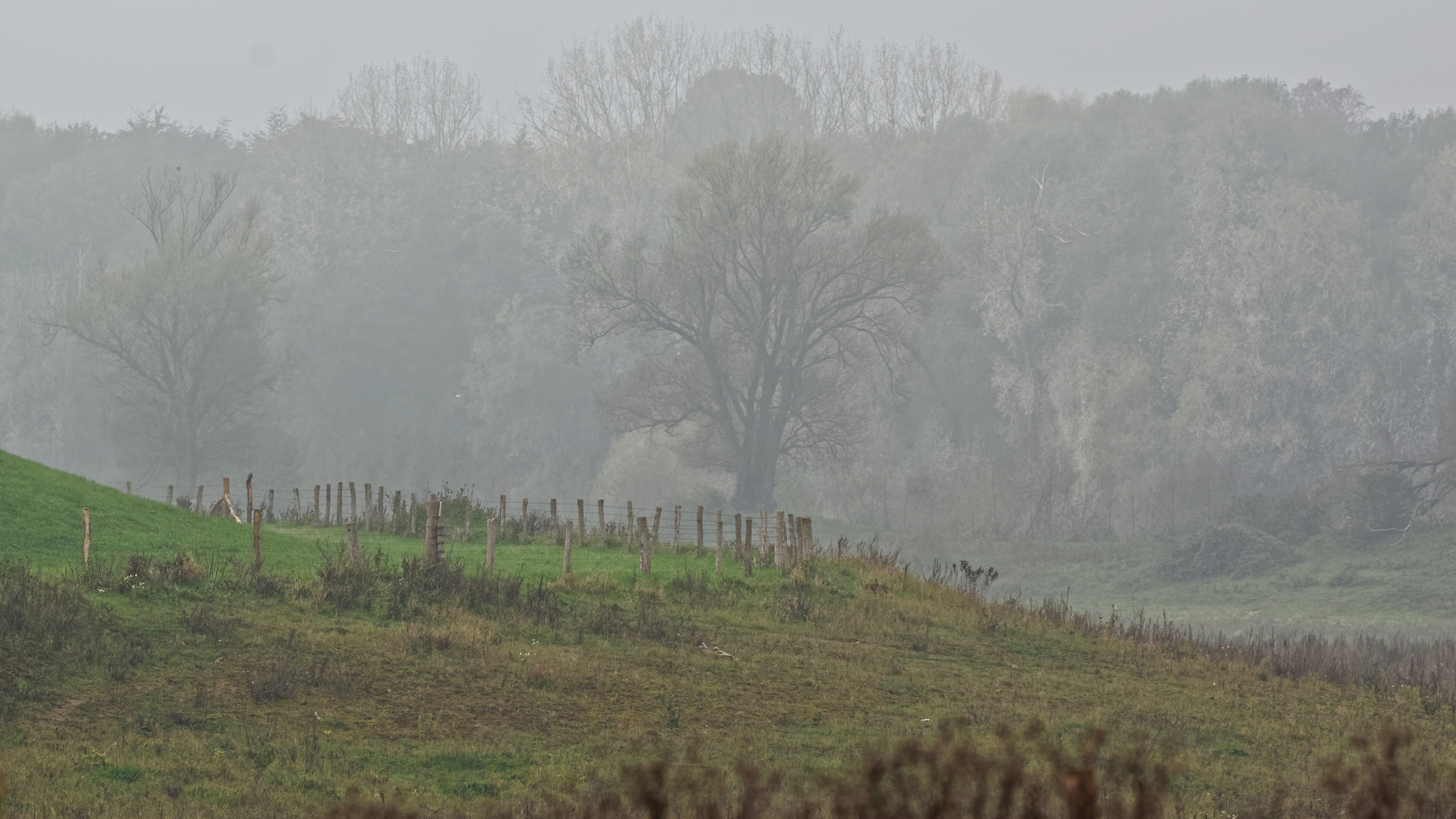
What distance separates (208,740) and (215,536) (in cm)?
1489

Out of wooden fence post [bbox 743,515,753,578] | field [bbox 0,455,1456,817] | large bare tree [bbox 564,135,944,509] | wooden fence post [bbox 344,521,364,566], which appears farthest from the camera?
large bare tree [bbox 564,135,944,509]

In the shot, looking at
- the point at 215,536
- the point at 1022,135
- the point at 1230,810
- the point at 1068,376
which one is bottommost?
the point at 1230,810

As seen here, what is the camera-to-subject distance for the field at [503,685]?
528 inches

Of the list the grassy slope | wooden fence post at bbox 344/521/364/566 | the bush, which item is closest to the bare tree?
the grassy slope

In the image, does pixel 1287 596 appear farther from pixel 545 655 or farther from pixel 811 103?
pixel 811 103

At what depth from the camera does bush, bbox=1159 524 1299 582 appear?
50.2 metres

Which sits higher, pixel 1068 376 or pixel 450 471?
pixel 1068 376

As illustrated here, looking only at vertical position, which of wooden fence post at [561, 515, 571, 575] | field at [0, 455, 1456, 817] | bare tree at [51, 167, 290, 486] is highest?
bare tree at [51, 167, 290, 486]

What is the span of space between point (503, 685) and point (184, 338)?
56.5 metres

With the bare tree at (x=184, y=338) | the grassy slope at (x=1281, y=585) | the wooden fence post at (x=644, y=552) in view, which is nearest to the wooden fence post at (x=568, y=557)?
the wooden fence post at (x=644, y=552)

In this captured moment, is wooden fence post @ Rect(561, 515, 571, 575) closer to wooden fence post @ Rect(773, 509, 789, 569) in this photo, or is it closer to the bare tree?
wooden fence post @ Rect(773, 509, 789, 569)

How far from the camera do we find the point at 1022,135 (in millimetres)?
81875

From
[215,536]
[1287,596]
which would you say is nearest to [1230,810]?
[215,536]

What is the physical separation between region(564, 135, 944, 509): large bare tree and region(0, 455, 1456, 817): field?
111 ft
